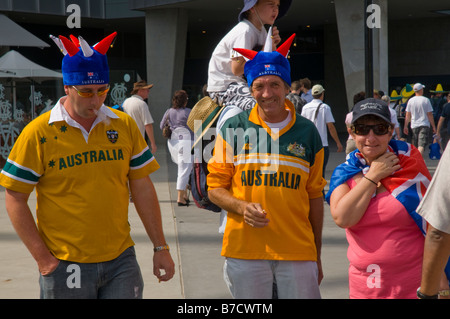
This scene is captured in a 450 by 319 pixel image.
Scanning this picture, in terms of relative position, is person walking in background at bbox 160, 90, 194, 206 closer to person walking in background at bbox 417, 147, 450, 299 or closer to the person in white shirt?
the person in white shirt

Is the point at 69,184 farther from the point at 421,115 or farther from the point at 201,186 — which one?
the point at 421,115

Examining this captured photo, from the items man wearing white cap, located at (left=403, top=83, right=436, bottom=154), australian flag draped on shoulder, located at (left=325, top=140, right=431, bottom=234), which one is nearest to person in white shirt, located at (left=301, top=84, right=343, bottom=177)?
man wearing white cap, located at (left=403, top=83, right=436, bottom=154)

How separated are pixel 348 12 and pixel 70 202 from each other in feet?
74.7

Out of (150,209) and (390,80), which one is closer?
(150,209)

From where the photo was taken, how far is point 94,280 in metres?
3.38

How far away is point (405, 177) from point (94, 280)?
1701mm

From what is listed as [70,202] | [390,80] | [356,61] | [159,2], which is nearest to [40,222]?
[70,202]

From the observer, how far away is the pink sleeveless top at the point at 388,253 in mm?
3482

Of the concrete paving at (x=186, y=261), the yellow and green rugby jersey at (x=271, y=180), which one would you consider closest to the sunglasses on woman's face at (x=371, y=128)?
the yellow and green rugby jersey at (x=271, y=180)

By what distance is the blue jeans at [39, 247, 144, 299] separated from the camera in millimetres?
3348

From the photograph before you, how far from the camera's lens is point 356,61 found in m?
24.5

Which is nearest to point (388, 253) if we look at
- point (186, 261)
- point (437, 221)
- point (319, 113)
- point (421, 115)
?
point (437, 221)

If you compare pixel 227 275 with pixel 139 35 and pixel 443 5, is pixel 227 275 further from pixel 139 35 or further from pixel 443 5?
pixel 139 35
